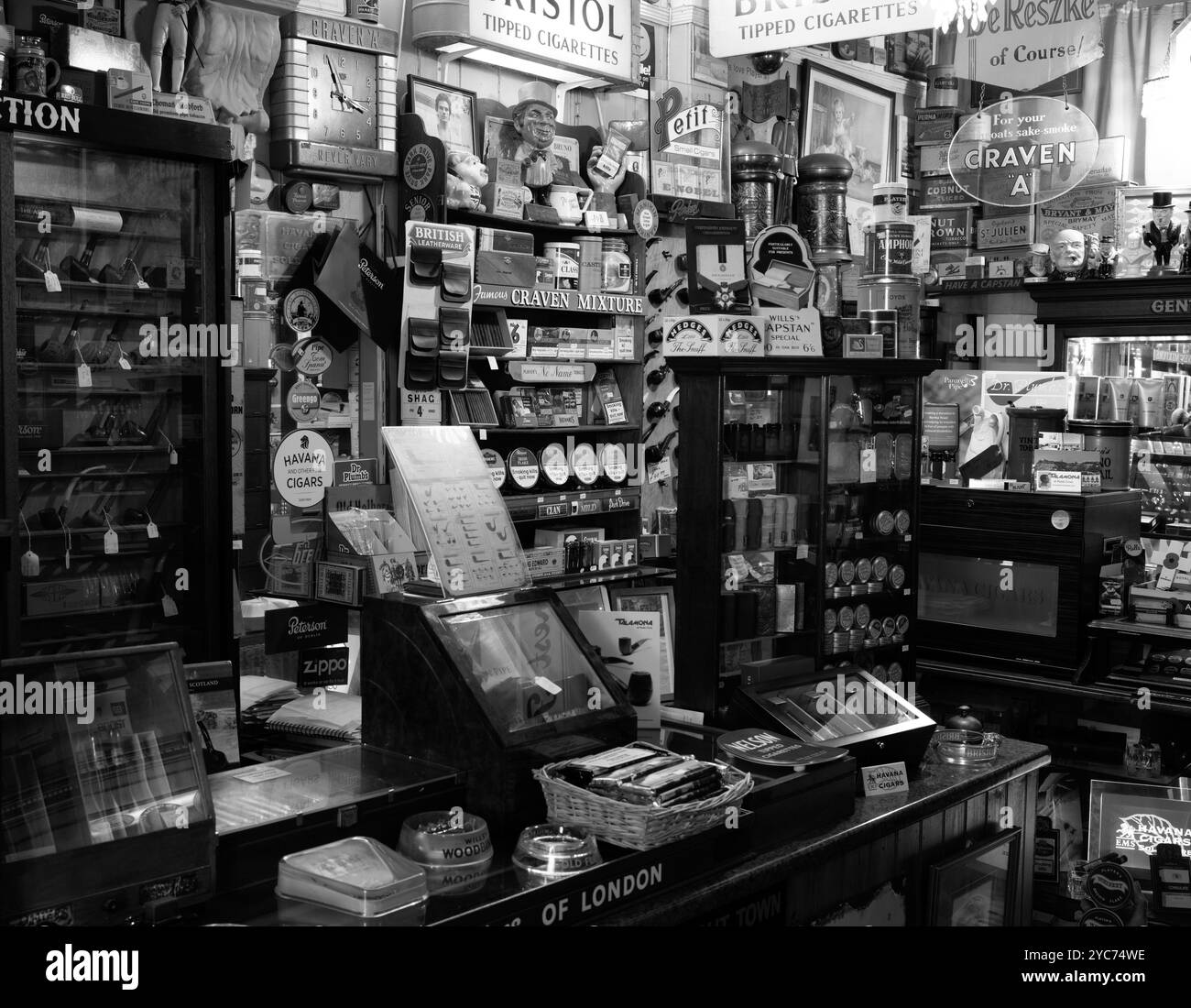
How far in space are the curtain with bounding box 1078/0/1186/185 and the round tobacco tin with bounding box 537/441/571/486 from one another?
14.1ft

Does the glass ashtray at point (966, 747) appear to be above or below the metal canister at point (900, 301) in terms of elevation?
below

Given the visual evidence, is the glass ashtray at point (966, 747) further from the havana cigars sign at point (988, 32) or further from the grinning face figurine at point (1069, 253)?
the grinning face figurine at point (1069, 253)

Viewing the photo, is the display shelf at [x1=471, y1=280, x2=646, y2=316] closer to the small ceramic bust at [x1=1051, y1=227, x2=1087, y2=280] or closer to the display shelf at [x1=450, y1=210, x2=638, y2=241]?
the display shelf at [x1=450, y1=210, x2=638, y2=241]

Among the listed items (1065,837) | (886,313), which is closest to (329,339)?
(886,313)

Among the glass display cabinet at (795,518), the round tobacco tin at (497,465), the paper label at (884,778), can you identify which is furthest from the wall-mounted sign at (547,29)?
the paper label at (884,778)

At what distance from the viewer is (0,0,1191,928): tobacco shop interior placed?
7.54 feet

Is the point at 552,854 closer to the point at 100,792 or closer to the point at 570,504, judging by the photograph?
the point at 100,792

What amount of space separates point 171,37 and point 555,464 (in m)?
2.92

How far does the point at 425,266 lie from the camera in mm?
5871

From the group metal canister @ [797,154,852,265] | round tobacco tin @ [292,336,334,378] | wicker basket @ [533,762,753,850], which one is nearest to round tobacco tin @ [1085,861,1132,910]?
wicker basket @ [533,762,753,850]

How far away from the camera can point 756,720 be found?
3025mm

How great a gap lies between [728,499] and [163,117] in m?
2.21

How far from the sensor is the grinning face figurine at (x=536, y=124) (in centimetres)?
655

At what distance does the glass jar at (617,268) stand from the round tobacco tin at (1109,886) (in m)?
4.71
